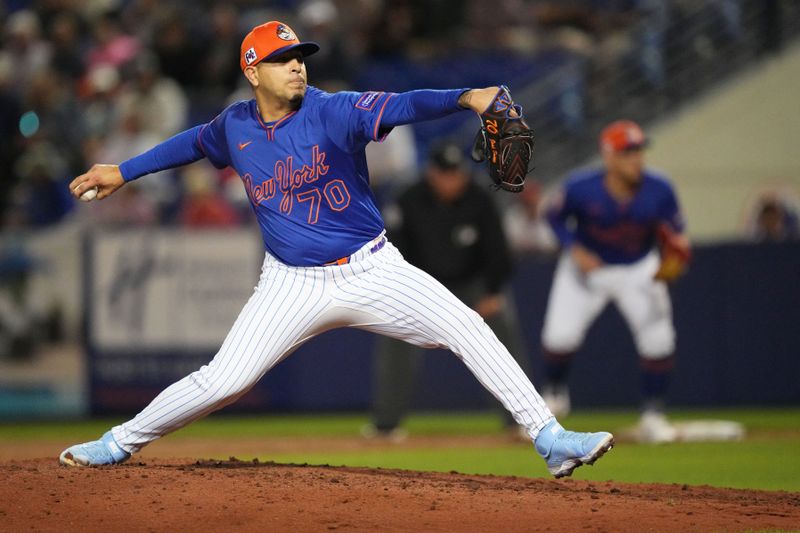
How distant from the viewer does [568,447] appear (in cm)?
Answer: 563

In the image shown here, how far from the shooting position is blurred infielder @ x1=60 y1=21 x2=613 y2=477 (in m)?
5.80

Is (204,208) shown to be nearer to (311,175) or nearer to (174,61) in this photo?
(174,61)

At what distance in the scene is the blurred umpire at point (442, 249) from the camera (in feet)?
33.8

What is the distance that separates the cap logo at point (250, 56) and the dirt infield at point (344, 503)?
6.20 ft

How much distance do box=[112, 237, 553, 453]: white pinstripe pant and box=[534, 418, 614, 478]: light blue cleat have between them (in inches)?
2.6

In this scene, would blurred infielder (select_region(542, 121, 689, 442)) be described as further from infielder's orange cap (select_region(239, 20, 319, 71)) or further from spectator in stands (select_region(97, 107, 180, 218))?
spectator in stands (select_region(97, 107, 180, 218))

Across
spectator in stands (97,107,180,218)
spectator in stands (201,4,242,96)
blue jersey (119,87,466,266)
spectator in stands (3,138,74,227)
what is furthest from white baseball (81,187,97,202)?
spectator in stands (201,4,242,96)

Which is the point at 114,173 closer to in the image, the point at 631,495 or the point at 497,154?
the point at 497,154

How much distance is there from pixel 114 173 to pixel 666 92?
391 inches

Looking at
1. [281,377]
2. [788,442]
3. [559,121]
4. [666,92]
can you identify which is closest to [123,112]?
[281,377]

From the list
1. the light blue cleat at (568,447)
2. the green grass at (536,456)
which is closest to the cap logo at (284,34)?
the light blue cleat at (568,447)

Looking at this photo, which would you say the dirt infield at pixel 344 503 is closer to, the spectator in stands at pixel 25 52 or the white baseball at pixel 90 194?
the white baseball at pixel 90 194

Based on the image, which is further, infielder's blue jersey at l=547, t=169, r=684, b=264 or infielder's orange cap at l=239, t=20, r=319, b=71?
infielder's blue jersey at l=547, t=169, r=684, b=264

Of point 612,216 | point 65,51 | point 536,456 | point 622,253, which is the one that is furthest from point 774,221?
point 65,51
